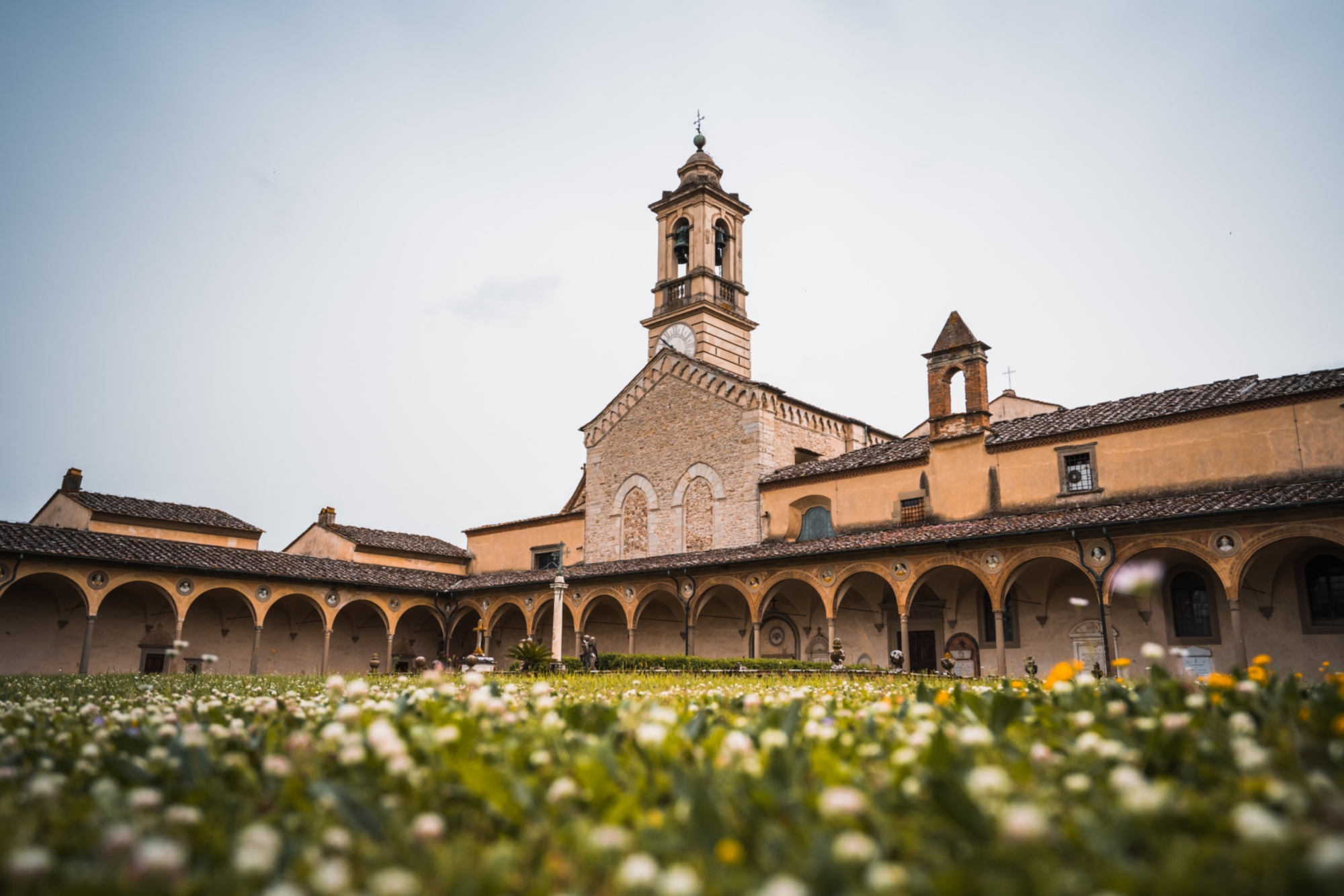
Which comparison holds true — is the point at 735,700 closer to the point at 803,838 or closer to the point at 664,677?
the point at 803,838

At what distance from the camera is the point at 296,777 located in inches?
110

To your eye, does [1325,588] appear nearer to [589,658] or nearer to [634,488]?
[589,658]

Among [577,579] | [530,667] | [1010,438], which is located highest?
[1010,438]

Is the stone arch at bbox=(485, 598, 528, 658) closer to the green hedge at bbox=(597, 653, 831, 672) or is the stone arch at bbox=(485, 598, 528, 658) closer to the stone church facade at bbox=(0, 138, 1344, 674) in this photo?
the stone church facade at bbox=(0, 138, 1344, 674)

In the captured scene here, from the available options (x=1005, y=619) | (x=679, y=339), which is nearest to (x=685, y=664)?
(x=1005, y=619)

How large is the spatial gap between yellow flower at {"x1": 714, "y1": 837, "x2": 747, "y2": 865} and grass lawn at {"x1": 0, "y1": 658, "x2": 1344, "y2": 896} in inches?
0.4

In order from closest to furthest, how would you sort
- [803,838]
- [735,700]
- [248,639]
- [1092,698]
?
[803,838] < [1092,698] < [735,700] < [248,639]

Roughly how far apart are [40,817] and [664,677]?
1372 centimetres

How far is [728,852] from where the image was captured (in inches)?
80.6

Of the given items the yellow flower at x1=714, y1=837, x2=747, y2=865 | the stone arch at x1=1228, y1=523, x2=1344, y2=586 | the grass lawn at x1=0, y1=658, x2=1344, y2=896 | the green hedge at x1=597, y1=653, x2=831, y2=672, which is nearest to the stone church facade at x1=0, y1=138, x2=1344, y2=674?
the stone arch at x1=1228, y1=523, x2=1344, y2=586

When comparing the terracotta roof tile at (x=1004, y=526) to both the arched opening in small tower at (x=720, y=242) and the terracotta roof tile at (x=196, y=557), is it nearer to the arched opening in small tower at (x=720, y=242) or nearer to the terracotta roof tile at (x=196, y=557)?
the terracotta roof tile at (x=196, y=557)

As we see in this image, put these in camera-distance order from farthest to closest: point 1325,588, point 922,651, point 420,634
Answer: point 420,634 < point 922,651 < point 1325,588

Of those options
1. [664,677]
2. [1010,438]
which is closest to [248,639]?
[664,677]

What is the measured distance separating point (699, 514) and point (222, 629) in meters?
15.5
